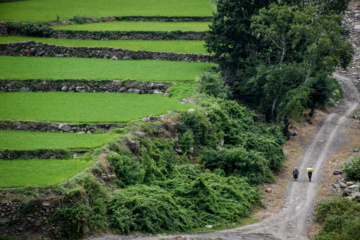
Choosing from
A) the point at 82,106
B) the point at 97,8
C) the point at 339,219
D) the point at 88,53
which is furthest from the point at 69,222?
the point at 97,8

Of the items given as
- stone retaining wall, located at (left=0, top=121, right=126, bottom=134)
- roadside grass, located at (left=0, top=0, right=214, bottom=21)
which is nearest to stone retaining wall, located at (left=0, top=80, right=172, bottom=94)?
stone retaining wall, located at (left=0, top=121, right=126, bottom=134)

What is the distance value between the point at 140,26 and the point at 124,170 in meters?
31.8

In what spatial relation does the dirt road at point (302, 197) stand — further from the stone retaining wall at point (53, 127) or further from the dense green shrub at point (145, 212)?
the stone retaining wall at point (53, 127)

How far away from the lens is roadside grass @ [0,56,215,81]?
3525 centimetres

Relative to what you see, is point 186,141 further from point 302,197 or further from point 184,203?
point 302,197

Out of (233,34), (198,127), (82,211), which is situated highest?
(233,34)

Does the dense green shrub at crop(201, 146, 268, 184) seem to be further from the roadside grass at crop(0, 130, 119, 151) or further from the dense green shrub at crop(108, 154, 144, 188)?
the roadside grass at crop(0, 130, 119, 151)

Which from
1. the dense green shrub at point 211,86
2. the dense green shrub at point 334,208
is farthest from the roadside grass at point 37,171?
the dense green shrub at point 211,86

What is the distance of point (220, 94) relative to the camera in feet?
117

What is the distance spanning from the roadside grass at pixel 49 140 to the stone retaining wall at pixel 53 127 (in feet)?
1.99

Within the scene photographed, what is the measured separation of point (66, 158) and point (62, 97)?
10594 millimetres

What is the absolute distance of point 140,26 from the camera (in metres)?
51.4

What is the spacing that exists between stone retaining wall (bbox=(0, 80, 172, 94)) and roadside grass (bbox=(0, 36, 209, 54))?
32.8 ft

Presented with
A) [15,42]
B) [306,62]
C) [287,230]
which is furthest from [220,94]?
[15,42]
